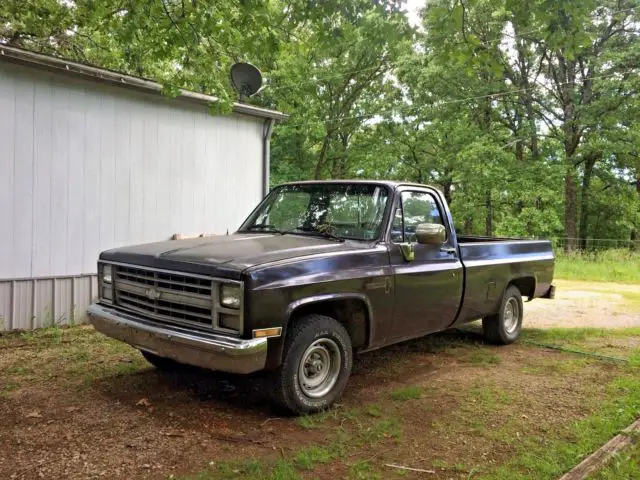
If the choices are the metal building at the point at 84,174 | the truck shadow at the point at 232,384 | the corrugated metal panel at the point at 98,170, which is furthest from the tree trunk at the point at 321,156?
the truck shadow at the point at 232,384

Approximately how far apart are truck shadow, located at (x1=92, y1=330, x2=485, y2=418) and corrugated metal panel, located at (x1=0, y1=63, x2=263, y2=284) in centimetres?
307

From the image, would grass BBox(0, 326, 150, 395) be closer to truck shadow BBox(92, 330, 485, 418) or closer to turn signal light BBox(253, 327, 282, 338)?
truck shadow BBox(92, 330, 485, 418)

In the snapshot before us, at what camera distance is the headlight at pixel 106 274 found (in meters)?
4.66

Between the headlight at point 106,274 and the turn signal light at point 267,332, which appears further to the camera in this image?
the headlight at point 106,274

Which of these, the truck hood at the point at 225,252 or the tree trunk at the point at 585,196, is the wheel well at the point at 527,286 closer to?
the truck hood at the point at 225,252

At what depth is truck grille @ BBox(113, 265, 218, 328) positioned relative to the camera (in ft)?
12.4

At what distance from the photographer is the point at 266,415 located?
4.10 meters

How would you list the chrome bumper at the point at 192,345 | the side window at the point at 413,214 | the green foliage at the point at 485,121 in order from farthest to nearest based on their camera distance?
1. the green foliage at the point at 485,121
2. the side window at the point at 413,214
3. the chrome bumper at the point at 192,345

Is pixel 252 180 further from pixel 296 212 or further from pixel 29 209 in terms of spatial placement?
pixel 296 212

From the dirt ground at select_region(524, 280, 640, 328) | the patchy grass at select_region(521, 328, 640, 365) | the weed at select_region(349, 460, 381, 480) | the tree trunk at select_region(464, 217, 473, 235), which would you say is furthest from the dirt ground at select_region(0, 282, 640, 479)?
the tree trunk at select_region(464, 217, 473, 235)

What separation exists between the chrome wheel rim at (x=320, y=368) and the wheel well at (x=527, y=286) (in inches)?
143

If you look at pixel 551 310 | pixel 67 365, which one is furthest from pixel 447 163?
pixel 67 365

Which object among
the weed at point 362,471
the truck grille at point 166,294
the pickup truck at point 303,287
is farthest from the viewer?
the truck grille at point 166,294

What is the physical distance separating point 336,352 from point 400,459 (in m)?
1.07
